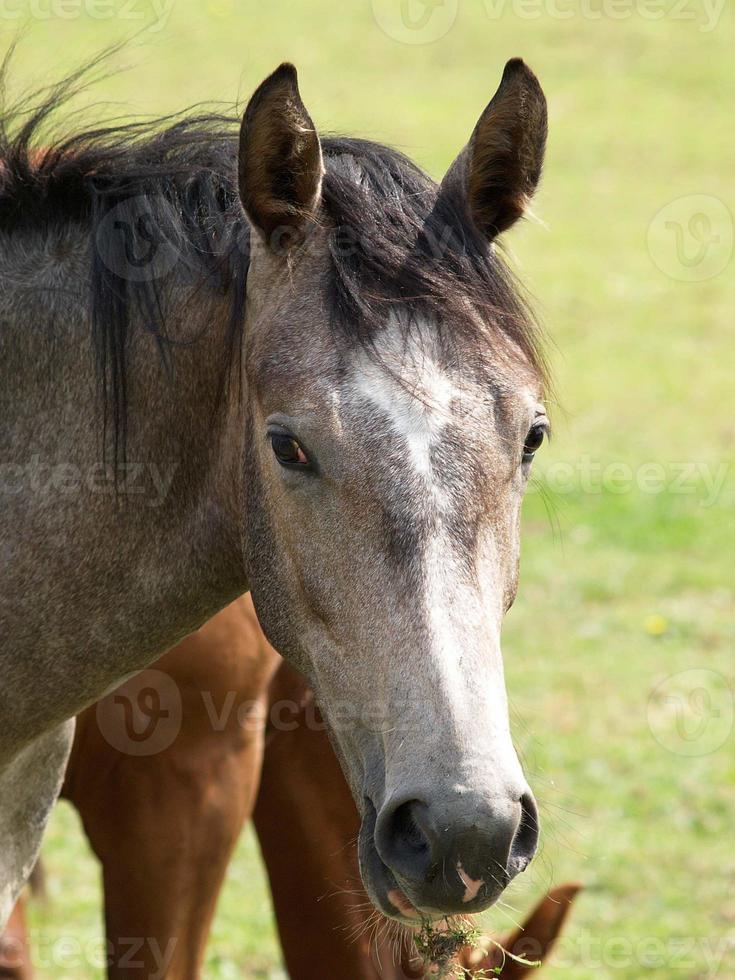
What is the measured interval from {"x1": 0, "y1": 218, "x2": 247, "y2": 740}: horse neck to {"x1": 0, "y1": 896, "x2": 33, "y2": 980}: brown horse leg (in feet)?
5.80

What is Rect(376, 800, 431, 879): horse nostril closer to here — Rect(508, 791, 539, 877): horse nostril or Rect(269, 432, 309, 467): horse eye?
Rect(508, 791, 539, 877): horse nostril

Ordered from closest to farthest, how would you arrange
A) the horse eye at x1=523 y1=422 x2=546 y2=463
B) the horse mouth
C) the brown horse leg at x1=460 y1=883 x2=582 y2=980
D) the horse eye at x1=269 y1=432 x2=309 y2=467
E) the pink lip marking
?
the pink lip marking
the horse mouth
the horse eye at x1=269 y1=432 x2=309 y2=467
the horse eye at x1=523 y1=422 x2=546 y2=463
the brown horse leg at x1=460 y1=883 x2=582 y2=980

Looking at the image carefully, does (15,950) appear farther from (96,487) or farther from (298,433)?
(298,433)

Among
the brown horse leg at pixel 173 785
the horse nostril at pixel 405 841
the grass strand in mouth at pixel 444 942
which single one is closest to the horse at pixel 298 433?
the horse nostril at pixel 405 841

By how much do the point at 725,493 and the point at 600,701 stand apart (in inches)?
143

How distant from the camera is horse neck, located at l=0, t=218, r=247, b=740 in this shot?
8.41ft

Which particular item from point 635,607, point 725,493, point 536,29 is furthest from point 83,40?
point 635,607

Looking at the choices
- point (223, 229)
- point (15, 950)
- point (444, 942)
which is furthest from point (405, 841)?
point (15, 950)

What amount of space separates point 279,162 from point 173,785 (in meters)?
1.87

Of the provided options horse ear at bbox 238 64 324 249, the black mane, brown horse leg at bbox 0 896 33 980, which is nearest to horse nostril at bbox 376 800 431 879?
the black mane

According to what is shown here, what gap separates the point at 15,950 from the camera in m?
4.10

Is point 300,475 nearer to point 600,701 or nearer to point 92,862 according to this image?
point 92,862

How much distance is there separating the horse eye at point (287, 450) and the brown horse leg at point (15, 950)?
2423 mm

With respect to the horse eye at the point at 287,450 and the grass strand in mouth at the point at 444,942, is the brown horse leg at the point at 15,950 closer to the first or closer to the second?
the grass strand in mouth at the point at 444,942
